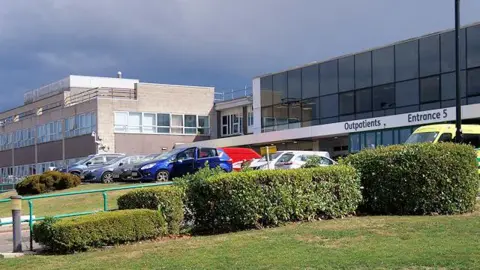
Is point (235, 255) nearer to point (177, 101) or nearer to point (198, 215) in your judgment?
point (198, 215)

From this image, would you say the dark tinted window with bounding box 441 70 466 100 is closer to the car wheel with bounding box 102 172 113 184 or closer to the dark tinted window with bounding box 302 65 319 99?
the dark tinted window with bounding box 302 65 319 99

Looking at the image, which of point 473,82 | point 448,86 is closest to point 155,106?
point 448,86

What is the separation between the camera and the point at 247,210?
12.2m

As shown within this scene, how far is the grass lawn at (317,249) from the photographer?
8484 millimetres

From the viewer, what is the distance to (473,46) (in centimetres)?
3366

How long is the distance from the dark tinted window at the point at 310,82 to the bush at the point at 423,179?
30827 millimetres

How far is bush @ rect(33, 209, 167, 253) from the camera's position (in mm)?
11266

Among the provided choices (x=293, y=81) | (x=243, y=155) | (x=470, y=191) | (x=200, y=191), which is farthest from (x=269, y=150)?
(x=293, y=81)

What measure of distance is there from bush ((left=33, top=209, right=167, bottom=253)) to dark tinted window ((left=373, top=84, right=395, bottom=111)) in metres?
28.9

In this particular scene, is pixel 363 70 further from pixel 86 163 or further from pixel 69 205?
pixel 69 205

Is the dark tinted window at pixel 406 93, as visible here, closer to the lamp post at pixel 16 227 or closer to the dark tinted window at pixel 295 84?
the dark tinted window at pixel 295 84

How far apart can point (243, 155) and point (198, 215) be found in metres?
19.3

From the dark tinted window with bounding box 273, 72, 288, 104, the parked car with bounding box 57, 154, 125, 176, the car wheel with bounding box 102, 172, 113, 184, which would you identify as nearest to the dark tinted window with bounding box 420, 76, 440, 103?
the dark tinted window with bounding box 273, 72, 288, 104

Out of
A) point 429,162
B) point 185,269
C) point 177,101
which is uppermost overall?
point 177,101
